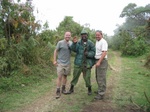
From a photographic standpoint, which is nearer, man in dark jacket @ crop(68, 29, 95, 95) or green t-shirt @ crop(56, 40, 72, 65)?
man in dark jacket @ crop(68, 29, 95, 95)

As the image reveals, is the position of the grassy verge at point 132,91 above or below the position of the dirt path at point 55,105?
above

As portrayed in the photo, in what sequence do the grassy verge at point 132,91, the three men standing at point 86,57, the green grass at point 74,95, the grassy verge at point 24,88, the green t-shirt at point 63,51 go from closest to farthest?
the green grass at point 74,95
the grassy verge at point 132,91
the grassy verge at point 24,88
the three men standing at point 86,57
the green t-shirt at point 63,51

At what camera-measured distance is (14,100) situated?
6.57 meters

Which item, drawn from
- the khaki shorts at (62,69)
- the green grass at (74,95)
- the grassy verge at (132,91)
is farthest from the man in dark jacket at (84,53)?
the grassy verge at (132,91)

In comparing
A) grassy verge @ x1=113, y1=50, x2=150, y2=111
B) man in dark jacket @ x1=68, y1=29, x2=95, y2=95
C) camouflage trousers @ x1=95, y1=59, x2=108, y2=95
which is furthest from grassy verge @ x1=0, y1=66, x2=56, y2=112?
grassy verge @ x1=113, y1=50, x2=150, y2=111

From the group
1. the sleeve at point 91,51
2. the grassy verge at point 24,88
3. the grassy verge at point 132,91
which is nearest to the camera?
the grassy verge at point 132,91

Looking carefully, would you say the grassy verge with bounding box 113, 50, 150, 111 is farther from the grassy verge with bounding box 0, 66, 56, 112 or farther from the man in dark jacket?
the grassy verge with bounding box 0, 66, 56, 112

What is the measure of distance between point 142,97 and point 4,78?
4762 millimetres

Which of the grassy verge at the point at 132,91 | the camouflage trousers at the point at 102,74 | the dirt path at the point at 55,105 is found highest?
the camouflage trousers at the point at 102,74

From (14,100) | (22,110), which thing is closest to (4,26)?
(14,100)

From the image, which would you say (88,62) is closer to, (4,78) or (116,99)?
(116,99)

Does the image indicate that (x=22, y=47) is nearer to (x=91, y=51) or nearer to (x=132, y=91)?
(x=91, y=51)

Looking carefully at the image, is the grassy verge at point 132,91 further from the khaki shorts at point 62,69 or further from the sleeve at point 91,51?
the khaki shorts at point 62,69

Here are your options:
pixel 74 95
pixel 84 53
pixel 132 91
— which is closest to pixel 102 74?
pixel 84 53
